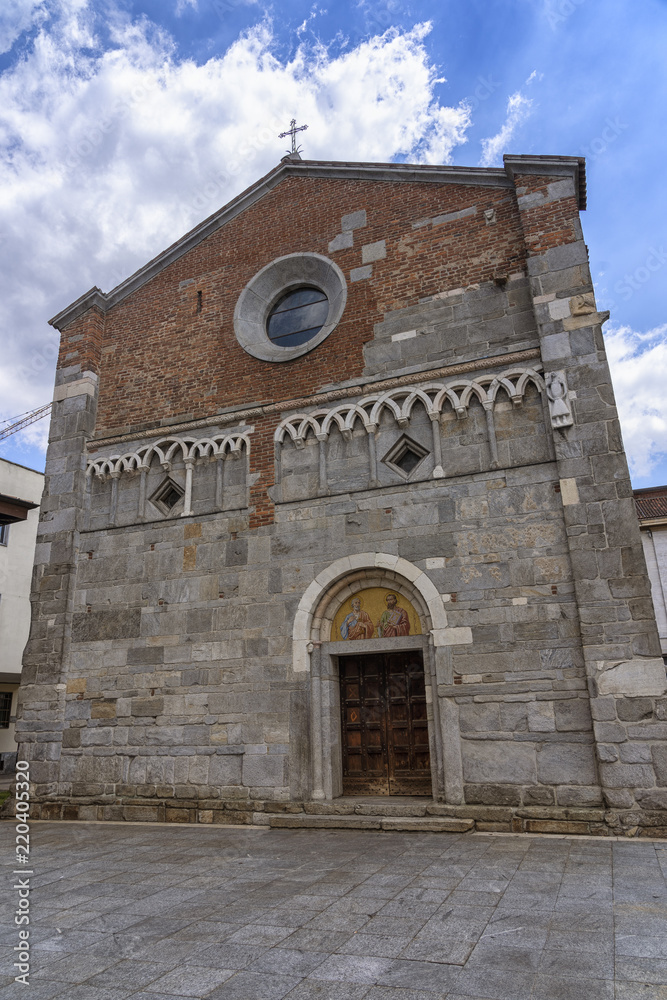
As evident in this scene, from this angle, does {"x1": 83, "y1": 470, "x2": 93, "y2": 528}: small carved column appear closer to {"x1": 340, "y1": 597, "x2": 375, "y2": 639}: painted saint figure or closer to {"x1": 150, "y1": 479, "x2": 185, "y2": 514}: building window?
{"x1": 150, "y1": 479, "x2": 185, "y2": 514}: building window

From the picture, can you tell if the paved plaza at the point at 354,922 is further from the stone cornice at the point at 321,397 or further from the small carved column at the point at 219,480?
the stone cornice at the point at 321,397

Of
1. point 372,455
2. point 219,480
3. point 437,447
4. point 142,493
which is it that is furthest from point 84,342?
point 437,447

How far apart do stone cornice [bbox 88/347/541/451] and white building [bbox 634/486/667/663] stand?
1289cm

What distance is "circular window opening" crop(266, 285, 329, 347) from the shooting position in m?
10.7

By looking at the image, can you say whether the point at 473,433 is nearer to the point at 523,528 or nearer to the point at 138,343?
the point at 523,528

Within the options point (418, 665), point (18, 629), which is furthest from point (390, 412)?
point (18, 629)

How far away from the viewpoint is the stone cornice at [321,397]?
887 centimetres

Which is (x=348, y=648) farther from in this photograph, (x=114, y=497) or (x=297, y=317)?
(x=297, y=317)

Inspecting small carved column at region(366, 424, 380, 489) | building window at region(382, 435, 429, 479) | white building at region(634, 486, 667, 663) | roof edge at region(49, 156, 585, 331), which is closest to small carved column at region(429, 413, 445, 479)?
building window at region(382, 435, 429, 479)

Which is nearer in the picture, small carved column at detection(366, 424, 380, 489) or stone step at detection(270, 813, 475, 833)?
stone step at detection(270, 813, 475, 833)

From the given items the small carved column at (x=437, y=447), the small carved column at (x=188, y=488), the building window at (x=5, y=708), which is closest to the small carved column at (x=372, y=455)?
the small carved column at (x=437, y=447)

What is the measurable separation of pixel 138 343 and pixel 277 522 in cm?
455

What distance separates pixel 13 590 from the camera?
23.0 meters

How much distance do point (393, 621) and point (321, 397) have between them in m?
3.37
